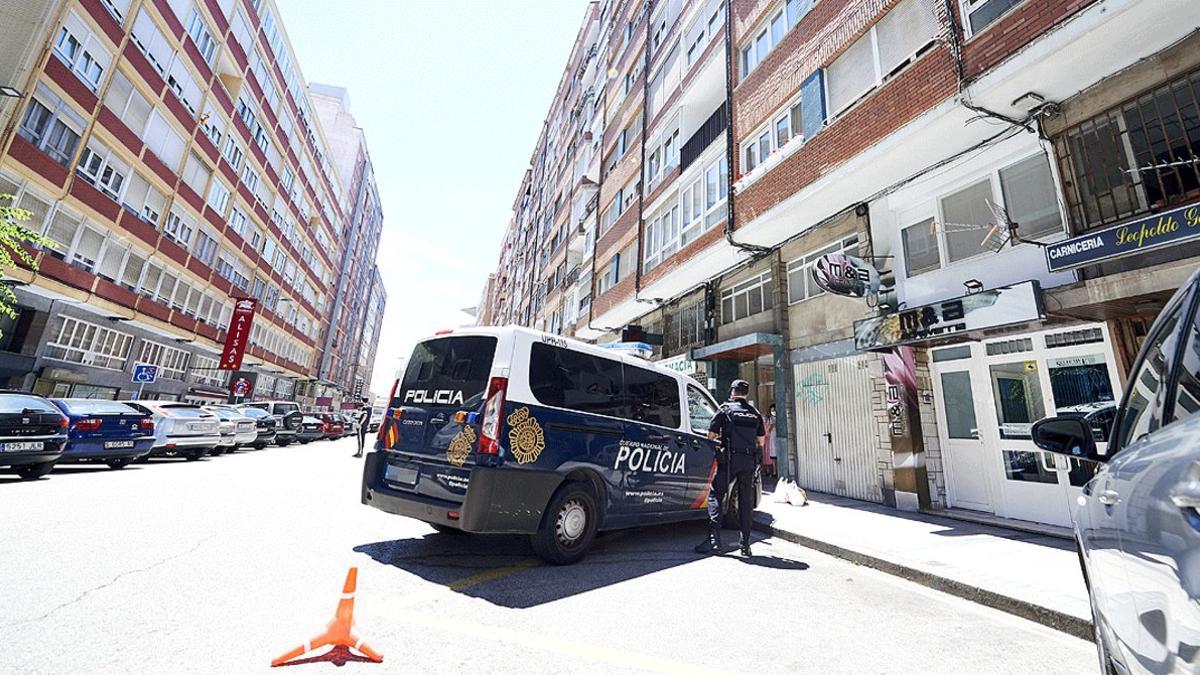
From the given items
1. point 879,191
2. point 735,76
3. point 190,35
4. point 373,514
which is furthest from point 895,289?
point 190,35

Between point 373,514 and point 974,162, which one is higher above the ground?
point 974,162

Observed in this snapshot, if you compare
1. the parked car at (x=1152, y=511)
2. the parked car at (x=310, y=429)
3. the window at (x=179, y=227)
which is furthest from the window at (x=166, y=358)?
the parked car at (x=1152, y=511)

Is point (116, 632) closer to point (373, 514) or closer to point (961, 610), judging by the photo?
point (373, 514)

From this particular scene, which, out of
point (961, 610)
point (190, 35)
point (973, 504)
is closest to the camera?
point (961, 610)

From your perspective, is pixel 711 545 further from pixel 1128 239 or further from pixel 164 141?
pixel 164 141

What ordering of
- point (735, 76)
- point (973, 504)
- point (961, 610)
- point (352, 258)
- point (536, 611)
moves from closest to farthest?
point (536, 611), point (961, 610), point (973, 504), point (735, 76), point (352, 258)

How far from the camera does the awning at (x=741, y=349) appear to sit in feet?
36.1

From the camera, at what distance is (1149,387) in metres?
2.00

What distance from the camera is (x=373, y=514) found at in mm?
6559

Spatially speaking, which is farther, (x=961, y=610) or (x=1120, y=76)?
(x=1120, y=76)

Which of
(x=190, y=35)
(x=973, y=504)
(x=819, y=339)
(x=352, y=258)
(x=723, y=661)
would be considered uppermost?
(x=352, y=258)

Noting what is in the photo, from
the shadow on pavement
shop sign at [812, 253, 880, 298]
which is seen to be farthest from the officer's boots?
shop sign at [812, 253, 880, 298]

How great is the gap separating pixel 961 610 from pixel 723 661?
2529mm

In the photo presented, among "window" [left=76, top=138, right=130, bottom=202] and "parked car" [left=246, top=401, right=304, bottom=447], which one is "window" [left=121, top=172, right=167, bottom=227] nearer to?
"window" [left=76, top=138, right=130, bottom=202]
